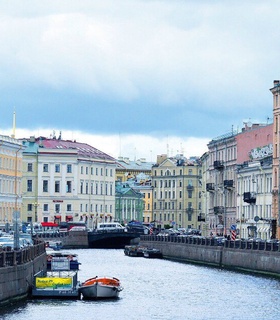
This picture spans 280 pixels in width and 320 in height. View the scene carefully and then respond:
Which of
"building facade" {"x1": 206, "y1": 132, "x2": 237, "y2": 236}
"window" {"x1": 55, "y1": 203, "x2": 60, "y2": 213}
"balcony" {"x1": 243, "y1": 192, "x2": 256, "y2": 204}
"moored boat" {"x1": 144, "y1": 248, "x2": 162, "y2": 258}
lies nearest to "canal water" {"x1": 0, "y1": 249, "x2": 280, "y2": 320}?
"moored boat" {"x1": 144, "y1": 248, "x2": 162, "y2": 258}

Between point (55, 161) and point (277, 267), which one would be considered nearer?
point (277, 267)

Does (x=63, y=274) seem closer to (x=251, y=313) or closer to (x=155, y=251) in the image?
(x=251, y=313)

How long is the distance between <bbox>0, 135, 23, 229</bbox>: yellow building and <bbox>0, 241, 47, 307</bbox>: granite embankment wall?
83.4m

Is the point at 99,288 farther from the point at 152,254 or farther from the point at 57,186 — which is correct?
the point at 57,186

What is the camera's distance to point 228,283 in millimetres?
75688

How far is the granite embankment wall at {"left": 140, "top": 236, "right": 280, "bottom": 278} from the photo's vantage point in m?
80.5

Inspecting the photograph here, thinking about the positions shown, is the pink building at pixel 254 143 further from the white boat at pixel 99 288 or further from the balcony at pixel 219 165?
the white boat at pixel 99 288

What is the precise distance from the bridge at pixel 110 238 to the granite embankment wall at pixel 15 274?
7804cm

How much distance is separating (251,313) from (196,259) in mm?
45668

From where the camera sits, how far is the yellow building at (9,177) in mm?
149500

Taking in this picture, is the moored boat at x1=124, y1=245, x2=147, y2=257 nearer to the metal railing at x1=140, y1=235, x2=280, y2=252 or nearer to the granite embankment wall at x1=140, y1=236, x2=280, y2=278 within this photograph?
the granite embankment wall at x1=140, y1=236, x2=280, y2=278

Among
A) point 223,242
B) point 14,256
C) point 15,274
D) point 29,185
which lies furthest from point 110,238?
point 15,274

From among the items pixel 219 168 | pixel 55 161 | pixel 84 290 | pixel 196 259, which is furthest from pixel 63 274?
pixel 55 161

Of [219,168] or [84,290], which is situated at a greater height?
[219,168]
